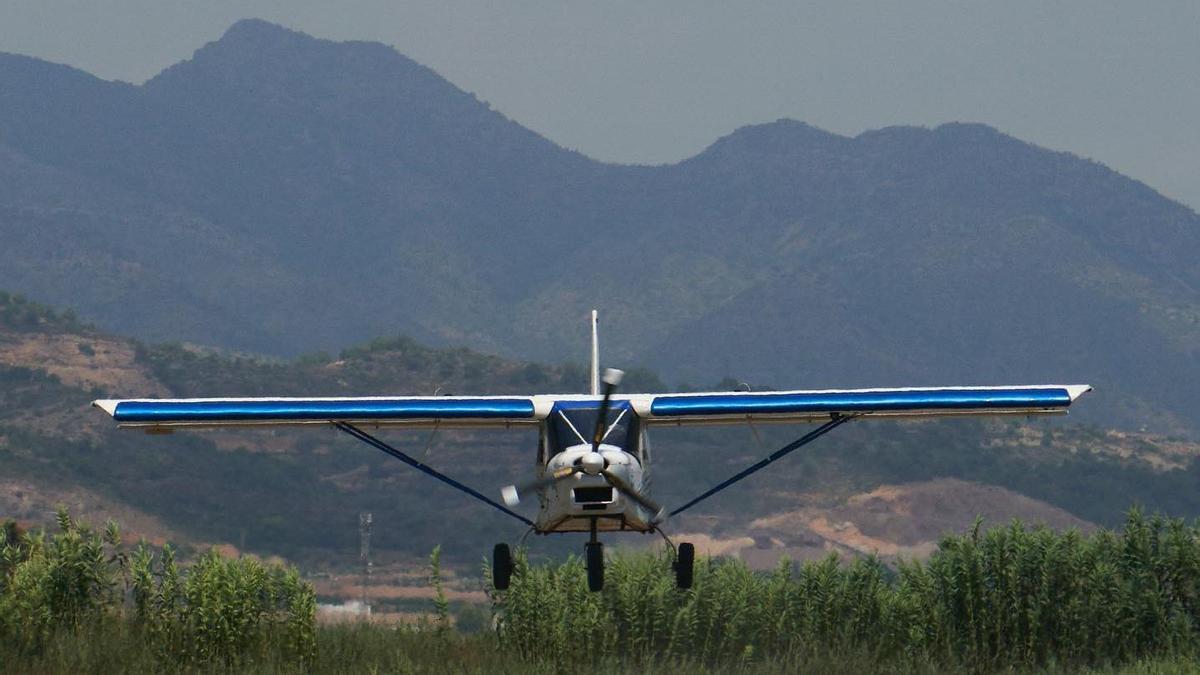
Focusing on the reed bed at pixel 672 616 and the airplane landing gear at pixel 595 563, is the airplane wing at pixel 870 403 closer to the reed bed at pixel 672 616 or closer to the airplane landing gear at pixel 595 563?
the airplane landing gear at pixel 595 563

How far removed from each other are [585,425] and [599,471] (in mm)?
1776

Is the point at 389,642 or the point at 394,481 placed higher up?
the point at 394,481

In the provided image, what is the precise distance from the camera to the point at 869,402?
2897 cm

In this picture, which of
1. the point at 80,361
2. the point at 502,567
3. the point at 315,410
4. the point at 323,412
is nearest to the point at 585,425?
the point at 502,567

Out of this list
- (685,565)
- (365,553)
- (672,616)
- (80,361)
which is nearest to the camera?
(685,565)

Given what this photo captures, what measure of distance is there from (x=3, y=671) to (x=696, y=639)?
13951mm

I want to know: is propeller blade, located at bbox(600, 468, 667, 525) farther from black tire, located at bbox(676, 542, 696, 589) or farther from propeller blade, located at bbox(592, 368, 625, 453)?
black tire, located at bbox(676, 542, 696, 589)

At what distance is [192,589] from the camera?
31.4 meters

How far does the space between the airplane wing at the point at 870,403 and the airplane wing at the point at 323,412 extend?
2442 mm

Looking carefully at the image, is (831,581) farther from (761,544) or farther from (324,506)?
(324,506)

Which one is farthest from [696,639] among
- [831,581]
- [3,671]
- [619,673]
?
[3,671]

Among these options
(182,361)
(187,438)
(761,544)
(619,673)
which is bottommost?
(619,673)

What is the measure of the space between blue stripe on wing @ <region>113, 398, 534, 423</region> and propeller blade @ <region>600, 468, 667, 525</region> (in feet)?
9.36

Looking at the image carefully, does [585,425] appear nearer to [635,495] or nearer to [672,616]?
[635,495]
